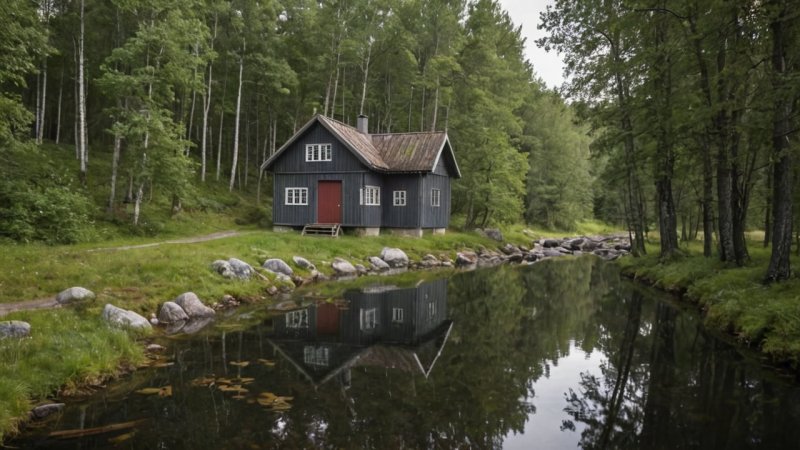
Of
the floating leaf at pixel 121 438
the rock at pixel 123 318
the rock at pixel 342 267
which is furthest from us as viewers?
the rock at pixel 342 267

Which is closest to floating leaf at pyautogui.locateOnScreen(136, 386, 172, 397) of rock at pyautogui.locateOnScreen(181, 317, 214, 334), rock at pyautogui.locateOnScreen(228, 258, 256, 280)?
rock at pyautogui.locateOnScreen(181, 317, 214, 334)

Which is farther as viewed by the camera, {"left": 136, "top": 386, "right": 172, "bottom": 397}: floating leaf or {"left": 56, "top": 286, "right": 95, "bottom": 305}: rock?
{"left": 56, "top": 286, "right": 95, "bottom": 305}: rock

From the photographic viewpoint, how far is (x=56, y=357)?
25.4 feet

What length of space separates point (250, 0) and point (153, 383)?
2915 cm

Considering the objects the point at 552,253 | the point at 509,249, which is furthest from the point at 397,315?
the point at 552,253

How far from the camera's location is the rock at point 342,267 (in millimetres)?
20922

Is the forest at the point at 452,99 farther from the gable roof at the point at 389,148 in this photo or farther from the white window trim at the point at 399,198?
the white window trim at the point at 399,198

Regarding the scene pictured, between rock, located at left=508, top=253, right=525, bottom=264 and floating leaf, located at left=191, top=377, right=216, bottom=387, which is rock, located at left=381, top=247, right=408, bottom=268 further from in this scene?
floating leaf, located at left=191, top=377, right=216, bottom=387

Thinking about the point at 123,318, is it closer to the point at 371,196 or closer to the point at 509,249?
the point at 371,196

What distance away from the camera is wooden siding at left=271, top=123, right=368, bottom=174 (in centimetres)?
2833

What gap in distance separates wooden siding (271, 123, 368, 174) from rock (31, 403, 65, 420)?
22.2 meters

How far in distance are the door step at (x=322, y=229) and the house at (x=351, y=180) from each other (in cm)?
65

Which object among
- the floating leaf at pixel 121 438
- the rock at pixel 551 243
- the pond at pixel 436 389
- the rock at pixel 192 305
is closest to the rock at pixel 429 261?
the pond at pixel 436 389

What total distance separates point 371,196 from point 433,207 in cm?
471
